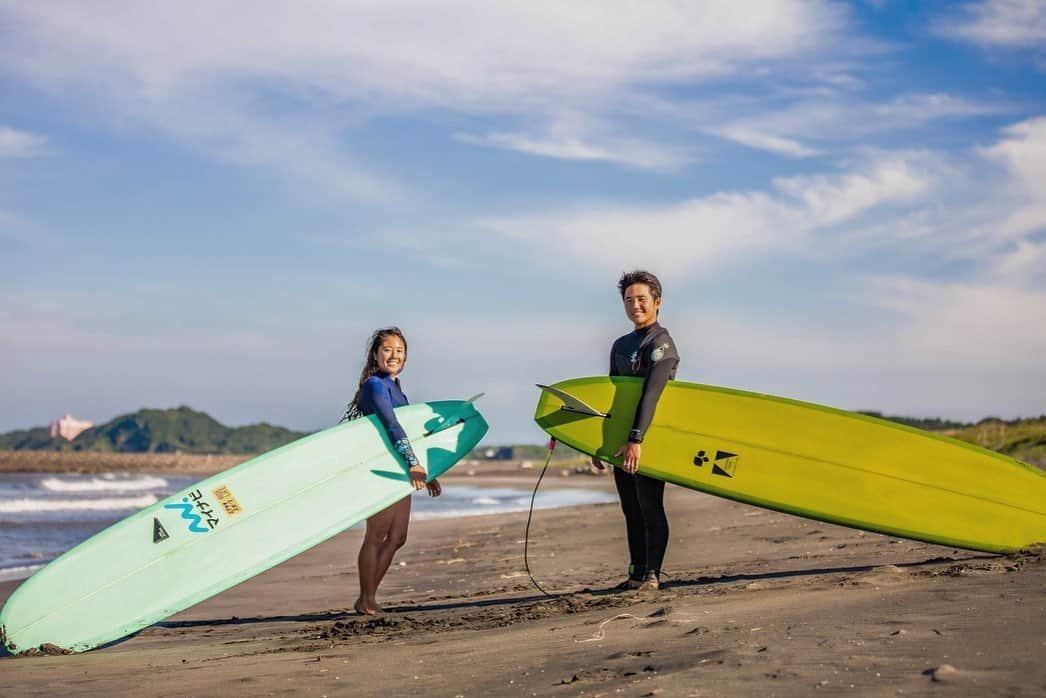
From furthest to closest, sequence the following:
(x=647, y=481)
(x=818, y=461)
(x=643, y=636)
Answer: (x=818, y=461) → (x=647, y=481) → (x=643, y=636)

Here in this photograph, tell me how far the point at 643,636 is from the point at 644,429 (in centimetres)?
153

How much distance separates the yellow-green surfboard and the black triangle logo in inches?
81.7

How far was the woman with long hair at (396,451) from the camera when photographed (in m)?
5.12

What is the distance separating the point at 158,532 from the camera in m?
5.18

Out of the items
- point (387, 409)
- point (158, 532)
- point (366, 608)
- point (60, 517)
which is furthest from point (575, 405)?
point (60, 517)

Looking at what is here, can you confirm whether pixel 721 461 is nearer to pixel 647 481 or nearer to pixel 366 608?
pixel 647 481

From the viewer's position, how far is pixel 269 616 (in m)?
5.72

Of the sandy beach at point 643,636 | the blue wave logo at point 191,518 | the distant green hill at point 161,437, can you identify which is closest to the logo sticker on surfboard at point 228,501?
the blue wave logo at point 191,518

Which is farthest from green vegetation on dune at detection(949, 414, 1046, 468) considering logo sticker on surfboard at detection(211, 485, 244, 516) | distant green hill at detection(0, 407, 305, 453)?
distant green hill at detection(0, 407, 305, 453)

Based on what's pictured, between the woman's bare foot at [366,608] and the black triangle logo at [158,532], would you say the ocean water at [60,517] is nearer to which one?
the black triangle logo at [158,532]

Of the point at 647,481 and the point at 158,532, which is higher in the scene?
the point at 647,481

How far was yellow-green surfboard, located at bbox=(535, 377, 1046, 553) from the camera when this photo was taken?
5.19 meters

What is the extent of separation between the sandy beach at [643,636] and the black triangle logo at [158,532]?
0.49m

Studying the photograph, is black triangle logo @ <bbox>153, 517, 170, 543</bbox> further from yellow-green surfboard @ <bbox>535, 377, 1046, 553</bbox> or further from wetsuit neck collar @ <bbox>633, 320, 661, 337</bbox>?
wetsuit neck collar @ <bbox>633, 320, 661, 337</bbox>
